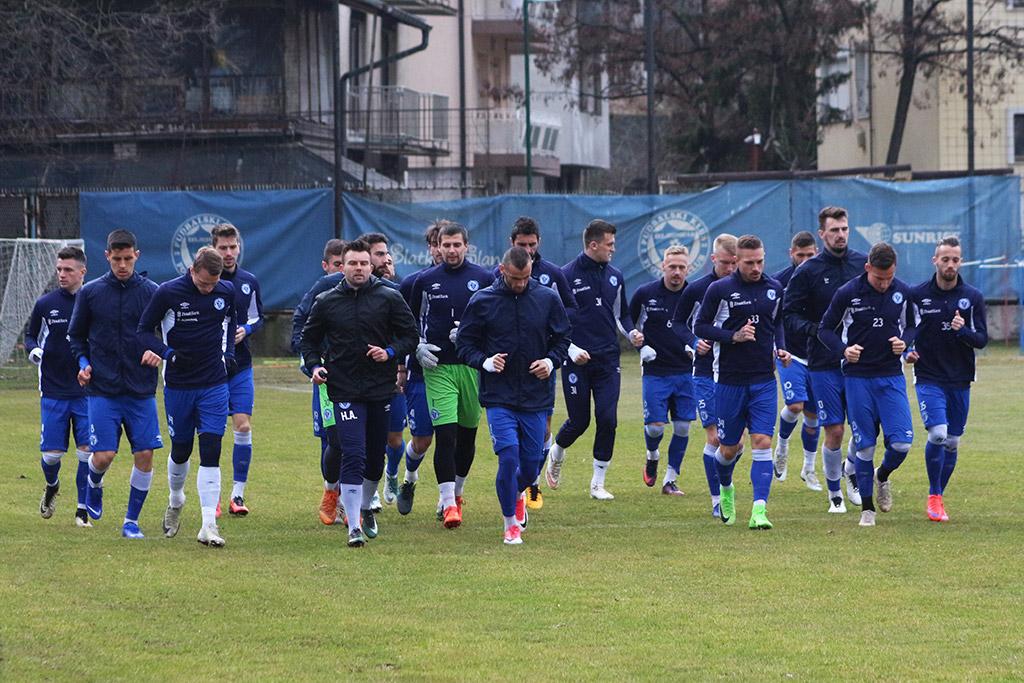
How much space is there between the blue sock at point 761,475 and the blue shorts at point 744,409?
7.5 inches

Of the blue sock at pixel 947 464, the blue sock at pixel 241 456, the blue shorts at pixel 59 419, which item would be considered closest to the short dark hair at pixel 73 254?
the blue shorts at pixel 59 419

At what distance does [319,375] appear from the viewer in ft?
37.1

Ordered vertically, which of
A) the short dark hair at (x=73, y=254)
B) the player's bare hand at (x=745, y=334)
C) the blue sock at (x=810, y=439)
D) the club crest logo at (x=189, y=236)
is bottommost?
the blue sock at (x=810, y=439)

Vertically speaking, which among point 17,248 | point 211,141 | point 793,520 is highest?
point 211,141

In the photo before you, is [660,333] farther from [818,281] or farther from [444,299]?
[444,299]

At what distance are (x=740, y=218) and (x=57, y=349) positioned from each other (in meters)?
18.7

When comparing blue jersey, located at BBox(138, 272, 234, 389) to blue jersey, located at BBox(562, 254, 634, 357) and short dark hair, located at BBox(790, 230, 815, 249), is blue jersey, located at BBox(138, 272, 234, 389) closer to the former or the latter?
blue jersey, located at BBox(562, 254, 634, 357)

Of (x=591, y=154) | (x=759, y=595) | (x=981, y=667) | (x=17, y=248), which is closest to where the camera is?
(x=981, y=667)

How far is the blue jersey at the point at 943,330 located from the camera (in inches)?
491

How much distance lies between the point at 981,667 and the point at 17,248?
20.6 metres

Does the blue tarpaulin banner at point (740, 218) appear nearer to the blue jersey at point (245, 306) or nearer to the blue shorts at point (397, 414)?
Answer: the blue jersey at point (245, 306)

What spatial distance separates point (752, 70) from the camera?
1796 inches

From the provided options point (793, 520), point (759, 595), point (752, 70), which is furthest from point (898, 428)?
point (752, 70)

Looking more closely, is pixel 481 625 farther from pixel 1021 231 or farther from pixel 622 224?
pixel 1021 231
